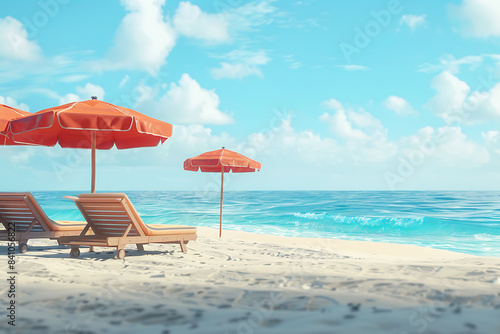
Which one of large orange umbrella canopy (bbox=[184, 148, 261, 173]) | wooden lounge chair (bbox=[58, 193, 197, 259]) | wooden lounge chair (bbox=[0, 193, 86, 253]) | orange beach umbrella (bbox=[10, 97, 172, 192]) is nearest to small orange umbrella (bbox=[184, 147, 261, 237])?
large orange umbrella canopy (bbox=[184, 148, 261, 173])

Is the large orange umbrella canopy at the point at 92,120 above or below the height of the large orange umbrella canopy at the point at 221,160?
above

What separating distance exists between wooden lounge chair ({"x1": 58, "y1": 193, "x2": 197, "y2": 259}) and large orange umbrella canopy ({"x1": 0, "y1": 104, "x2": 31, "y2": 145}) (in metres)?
2.27

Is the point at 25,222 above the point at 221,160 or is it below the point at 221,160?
below

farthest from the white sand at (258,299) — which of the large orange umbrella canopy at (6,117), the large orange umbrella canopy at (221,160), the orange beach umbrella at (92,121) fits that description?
the large orange umbrella canopy at (221,160)

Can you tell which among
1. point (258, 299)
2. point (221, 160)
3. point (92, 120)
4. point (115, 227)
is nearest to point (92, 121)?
point (92, 120)

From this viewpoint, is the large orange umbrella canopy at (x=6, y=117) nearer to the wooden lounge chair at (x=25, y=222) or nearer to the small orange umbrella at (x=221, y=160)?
the wooden lounge chair at (x=25, y=222)

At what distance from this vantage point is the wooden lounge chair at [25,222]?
5.90 m

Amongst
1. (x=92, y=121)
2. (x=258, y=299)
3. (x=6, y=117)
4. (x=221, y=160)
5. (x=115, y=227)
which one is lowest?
(x=258, y=299)

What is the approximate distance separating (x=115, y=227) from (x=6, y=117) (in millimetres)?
3154

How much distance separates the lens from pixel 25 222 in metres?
6.26

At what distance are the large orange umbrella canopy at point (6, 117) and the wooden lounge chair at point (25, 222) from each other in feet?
4.42

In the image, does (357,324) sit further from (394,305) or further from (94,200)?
(94,200)

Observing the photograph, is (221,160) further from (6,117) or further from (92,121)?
(6,117)

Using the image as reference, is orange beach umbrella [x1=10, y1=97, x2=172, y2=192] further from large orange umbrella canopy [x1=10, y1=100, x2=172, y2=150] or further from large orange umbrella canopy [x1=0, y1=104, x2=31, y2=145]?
large orange umbrella canopy [x1=0, y1=104, x2=31, y2=145]
